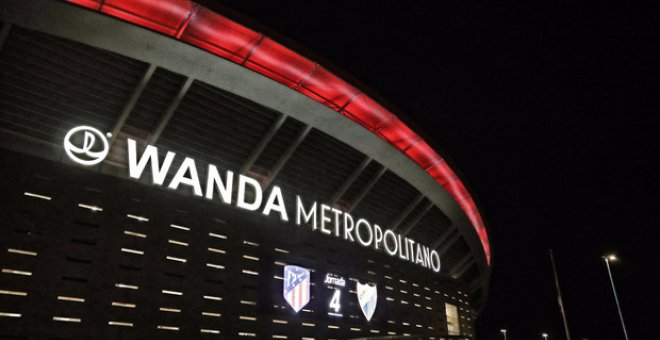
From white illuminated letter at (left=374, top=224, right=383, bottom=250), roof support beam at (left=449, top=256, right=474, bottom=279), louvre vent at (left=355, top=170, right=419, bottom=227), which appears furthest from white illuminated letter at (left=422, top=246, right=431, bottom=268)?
roof support beam at (left=449, top=256, right=474, bottom=279)

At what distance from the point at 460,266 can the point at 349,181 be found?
12557mm

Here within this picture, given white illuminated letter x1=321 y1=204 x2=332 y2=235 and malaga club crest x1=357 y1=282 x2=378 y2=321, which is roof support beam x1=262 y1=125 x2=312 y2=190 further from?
malaga club crest x1=357 y1=282 x2=378 y2=321

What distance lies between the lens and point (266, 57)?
1447 centimetres

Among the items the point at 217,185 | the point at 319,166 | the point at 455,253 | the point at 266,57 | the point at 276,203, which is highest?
the point at 266,57

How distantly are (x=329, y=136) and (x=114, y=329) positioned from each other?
9145 mm

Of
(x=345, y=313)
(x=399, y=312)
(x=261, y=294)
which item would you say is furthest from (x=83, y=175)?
(x=399, y=312)

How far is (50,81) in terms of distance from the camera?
12883 millimetres

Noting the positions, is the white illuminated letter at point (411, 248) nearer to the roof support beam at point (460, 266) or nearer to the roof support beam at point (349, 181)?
the roof support beam at point (349, 181)

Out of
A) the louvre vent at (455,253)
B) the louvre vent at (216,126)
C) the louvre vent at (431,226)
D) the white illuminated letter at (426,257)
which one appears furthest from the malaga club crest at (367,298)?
the louvre vent at (455,253)

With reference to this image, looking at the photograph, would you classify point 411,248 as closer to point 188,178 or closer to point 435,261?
point 435,261

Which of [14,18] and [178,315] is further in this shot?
[178,315]

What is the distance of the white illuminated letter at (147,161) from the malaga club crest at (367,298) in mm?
8687

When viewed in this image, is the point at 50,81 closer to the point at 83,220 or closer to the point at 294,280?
the point at 83,220

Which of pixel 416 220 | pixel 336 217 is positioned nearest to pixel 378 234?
pixel 336 217
